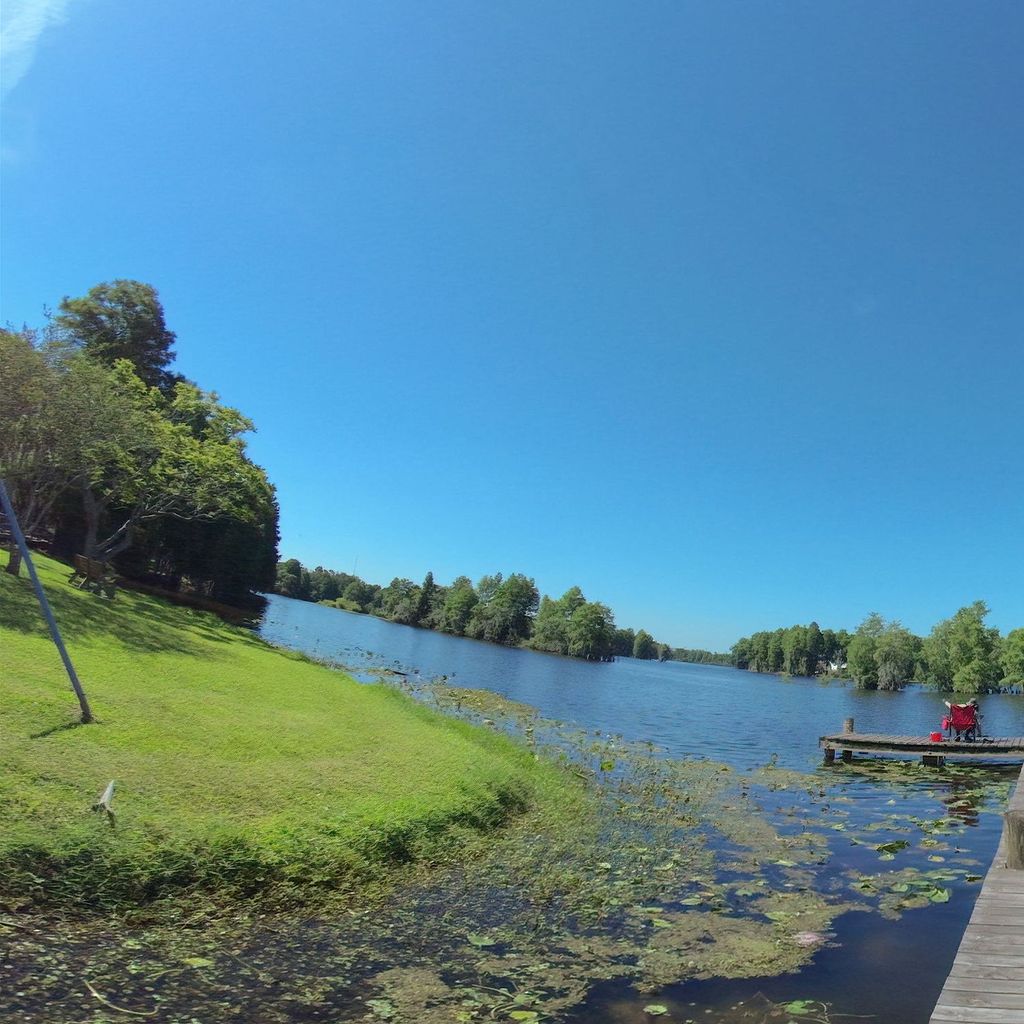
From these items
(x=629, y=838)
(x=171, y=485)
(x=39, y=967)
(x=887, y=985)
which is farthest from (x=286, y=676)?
(x=171, y=485)

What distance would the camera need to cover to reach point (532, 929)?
30.8ft

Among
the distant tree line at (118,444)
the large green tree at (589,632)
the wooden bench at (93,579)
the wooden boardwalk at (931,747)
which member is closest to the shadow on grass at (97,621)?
the wooden bench at (93,579)

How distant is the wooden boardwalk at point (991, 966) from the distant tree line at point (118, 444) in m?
21.4

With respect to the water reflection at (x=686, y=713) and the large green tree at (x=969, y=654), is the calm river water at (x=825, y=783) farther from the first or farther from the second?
the large green tree at (x=969, y=654)

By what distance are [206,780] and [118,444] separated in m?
27.8

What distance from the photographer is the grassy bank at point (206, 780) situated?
332 inches

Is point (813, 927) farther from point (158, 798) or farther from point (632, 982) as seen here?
point (158, 798)

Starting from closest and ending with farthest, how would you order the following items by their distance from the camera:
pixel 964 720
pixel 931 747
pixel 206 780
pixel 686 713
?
pixel 206 780 < pixel 931 747 < pixel 964 720 < pixel 686 713

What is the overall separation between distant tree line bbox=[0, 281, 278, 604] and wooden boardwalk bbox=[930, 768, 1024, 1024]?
2141cm

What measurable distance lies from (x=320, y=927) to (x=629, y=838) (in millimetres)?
8047

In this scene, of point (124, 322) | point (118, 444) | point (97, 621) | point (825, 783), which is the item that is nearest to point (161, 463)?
point (118, 444)

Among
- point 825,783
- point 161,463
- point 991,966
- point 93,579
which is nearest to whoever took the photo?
point 991,966

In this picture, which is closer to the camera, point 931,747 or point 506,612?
point 931,747

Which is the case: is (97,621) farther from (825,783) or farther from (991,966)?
(825,783)
